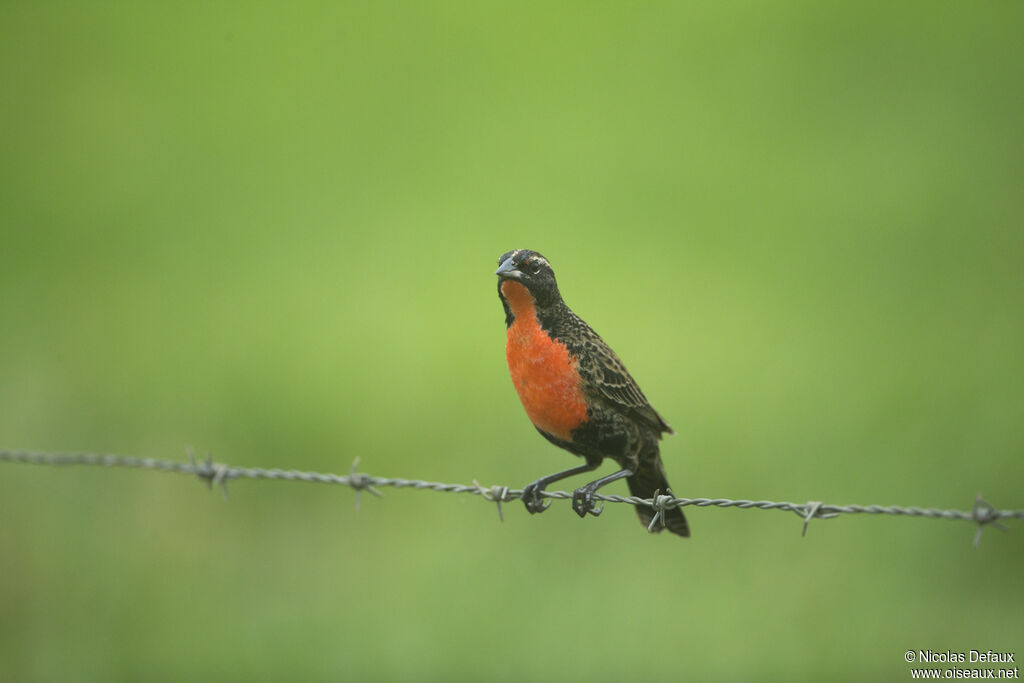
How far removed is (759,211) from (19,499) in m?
8.20

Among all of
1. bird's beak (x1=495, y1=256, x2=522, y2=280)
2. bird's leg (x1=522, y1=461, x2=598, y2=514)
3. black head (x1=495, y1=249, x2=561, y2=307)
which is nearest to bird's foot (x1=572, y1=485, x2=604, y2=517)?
bird's leg (x1=522, y1=461, x2=598, y2=514)

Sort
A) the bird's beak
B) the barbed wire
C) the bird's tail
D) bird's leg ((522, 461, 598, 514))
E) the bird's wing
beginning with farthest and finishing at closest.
→ 1. the bird's tail
2. bird's leg ((522, 461, 598, 514))
3. the bird's wing
4. the bird's beak
5. the barbed wire

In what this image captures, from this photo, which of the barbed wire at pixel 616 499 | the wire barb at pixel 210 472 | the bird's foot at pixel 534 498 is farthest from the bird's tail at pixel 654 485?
the wire barb at pixel 210 472

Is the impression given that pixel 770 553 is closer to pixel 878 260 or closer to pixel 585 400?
pixel 585 400

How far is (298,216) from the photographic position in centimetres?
1310

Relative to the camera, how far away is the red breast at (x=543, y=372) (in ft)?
14.1

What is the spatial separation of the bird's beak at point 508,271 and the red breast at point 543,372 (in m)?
0.07

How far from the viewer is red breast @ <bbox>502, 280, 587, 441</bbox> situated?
14.1ft

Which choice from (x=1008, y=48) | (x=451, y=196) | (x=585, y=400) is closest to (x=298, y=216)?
(x=451, y=196)

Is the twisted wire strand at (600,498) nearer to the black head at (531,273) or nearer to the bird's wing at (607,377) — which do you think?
the bird's wing at (607,377)

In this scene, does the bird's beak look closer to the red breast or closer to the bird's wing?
the red breast

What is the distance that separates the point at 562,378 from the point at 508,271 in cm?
49

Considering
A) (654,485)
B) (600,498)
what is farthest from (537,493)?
(654,485)

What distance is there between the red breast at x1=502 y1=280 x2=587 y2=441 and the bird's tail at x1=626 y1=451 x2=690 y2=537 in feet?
1.92
